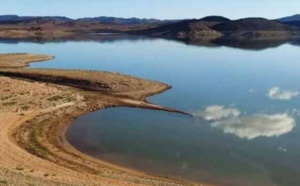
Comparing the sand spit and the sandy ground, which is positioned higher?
the sandy ground

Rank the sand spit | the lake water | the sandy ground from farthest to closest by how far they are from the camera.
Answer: the sandy ground → the lake water → the sand spit

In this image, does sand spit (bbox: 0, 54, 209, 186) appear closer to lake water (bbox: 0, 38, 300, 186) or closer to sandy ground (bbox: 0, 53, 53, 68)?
lake water (bbox: 0, 38, 300, 186)

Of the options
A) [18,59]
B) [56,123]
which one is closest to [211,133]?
[56,123]

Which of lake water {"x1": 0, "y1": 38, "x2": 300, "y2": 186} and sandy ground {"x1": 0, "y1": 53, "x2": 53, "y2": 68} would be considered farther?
sandy ground {"x1": 0, "y1": 53, "x2": 53, "y2": 68}

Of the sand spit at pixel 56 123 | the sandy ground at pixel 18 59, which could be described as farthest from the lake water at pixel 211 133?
the sandy ground at pixel 18 59

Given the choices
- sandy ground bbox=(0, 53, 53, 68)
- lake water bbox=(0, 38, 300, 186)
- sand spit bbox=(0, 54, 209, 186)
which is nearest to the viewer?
sand spit bbox=(0, 54, 209, 186)

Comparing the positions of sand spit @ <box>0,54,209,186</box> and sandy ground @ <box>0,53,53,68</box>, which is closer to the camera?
sand spit @ <box>0,54,209,186</box>

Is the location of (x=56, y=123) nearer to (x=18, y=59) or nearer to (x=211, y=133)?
(x=211, y=133)

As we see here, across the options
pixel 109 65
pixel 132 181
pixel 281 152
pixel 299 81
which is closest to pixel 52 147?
pixel 132 181

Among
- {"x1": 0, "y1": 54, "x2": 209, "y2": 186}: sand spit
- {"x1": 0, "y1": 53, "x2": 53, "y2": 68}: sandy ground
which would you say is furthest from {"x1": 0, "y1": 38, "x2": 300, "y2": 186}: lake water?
{"x1": 0, "y1": 53, "x2": 53, "y2": 68}: sandy ground

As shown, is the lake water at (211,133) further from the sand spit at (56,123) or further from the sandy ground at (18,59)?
the sandy ground at (18,59)
